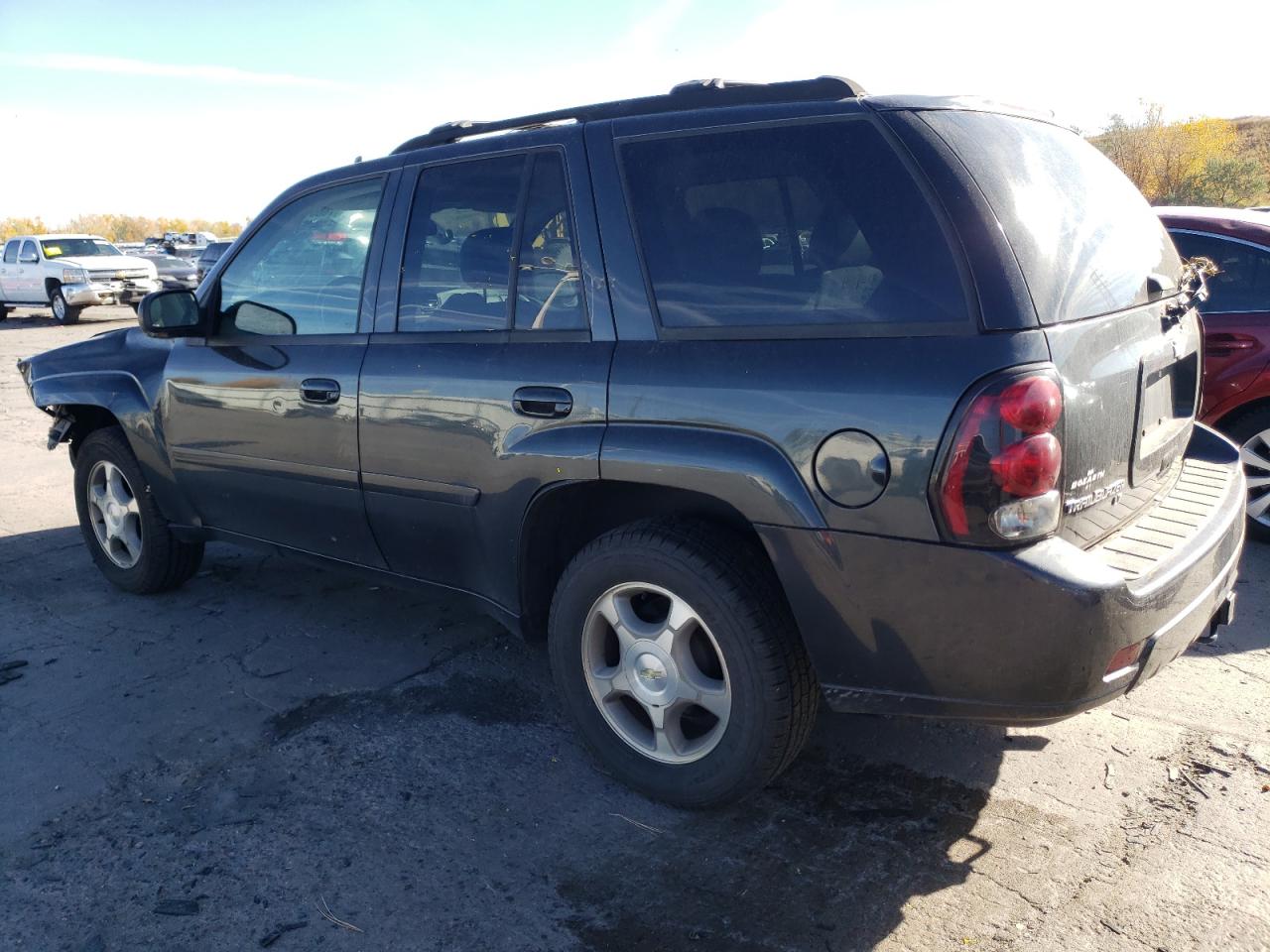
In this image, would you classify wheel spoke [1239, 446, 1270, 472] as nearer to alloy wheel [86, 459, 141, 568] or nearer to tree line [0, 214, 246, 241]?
alloy wheel [86, 459, 141, 568]

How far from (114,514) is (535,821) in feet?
10.3

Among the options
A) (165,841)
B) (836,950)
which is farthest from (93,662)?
(836,950)

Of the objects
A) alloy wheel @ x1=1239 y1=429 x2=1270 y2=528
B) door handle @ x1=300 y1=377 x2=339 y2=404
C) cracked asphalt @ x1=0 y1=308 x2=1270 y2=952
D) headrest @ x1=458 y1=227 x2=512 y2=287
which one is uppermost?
headrest @ x1=458 y1=227 x2=512 y2=287

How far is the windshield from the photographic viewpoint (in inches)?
890

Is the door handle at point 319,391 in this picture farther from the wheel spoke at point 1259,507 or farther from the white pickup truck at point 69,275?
the white pickup truck at point 69,275

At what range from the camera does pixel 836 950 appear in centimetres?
242

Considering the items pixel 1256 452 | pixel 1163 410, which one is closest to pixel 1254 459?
pixel 1256 452

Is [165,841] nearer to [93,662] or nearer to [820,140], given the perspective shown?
[93,662]

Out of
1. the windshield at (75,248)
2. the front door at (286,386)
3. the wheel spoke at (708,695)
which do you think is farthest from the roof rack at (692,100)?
the windshield at (75,248)

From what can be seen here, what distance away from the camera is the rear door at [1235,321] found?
5.12 metres

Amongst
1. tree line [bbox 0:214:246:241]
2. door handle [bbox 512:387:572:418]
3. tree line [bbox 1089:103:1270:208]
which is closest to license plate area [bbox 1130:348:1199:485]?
door handle [bbox 512:387:572:418]

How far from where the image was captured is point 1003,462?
232cm

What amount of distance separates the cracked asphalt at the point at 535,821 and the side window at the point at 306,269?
1395mm

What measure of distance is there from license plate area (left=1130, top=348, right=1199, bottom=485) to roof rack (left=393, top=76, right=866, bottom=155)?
1.16 metres
